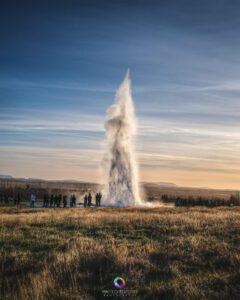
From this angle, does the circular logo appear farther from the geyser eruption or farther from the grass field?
the geyser eruption

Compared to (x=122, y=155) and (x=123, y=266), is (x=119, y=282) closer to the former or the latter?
(x=123, y=266)

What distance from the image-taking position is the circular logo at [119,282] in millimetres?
7730

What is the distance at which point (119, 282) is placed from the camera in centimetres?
799

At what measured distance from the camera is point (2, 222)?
18.5 meters

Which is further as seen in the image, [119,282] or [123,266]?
[123,266]

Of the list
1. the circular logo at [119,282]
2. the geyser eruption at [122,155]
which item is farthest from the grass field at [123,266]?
the geyser eruption at [122,155]

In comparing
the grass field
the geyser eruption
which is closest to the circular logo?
the grass field

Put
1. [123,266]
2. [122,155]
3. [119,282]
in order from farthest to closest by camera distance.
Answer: [122,155] < [123,266] < [119,282]

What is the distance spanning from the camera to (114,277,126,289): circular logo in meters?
7.73

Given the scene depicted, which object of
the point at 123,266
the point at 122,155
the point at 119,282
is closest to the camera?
the point at 119,282

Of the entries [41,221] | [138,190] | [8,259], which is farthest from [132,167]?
[8,259]

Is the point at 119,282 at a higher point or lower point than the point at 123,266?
lower

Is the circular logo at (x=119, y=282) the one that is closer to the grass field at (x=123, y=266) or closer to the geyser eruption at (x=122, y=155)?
the grass field at (x=123, y=266)

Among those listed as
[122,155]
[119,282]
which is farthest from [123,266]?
[122,155]
